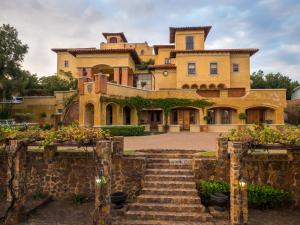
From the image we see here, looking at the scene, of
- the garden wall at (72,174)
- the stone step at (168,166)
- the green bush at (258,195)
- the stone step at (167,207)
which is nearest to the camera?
the stone step at (167,207)

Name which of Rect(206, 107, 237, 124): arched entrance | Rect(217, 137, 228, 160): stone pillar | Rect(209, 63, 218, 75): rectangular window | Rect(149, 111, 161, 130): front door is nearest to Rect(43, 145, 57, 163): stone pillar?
Rect(217, 137, 228, 160): stone pillar

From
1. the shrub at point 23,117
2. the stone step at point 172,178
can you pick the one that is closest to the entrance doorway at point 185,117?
the shrub at point 23,117

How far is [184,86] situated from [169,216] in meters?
25.4

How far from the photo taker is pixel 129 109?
1171 inches

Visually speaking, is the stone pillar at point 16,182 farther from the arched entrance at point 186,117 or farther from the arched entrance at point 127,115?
the arched entrance at point 186,117

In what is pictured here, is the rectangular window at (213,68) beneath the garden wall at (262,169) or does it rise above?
above

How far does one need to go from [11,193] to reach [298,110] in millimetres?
34201

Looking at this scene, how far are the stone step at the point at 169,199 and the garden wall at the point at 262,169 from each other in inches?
59.5

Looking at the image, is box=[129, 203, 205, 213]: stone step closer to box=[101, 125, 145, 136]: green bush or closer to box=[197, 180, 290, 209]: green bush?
box=[197, 180, 290, 209]: green bush

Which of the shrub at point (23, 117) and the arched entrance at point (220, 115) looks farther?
the shrub at point (23, 117)

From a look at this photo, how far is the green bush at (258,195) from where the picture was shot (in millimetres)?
10742

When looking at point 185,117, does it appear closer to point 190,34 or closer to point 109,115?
point 109,115

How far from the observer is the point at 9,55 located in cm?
3042

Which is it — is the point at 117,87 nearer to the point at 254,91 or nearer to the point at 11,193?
the point at 254,91
